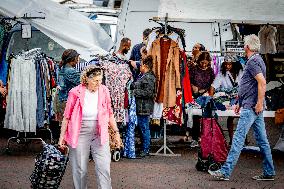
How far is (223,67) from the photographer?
43.2 ft

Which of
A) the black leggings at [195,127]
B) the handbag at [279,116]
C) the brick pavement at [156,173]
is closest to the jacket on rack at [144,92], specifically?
the brick pavement at [156,173]

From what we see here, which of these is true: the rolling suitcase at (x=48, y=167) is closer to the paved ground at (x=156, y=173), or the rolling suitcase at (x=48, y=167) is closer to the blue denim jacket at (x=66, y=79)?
the paved ground at (x=156, y=173)

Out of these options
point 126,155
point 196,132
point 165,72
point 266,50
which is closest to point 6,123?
point 126,155

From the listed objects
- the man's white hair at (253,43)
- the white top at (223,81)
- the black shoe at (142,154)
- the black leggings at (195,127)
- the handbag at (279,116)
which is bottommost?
the black shoe at (142,154)

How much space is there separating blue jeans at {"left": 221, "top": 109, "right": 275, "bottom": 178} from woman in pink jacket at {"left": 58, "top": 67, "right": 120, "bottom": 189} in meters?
2.42

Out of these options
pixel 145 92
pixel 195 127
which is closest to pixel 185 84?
pixel 145 92

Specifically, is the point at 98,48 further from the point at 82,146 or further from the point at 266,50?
the point at 82,146

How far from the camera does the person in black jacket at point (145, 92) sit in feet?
37.6

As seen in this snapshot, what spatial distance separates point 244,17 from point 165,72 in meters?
1.84

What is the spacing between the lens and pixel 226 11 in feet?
38.3

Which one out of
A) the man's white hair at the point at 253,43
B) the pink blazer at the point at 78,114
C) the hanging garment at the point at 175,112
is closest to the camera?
the pink blazer at the point at 78,114

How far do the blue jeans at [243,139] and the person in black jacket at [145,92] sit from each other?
267 cm

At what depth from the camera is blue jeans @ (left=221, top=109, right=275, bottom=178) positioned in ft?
29.9

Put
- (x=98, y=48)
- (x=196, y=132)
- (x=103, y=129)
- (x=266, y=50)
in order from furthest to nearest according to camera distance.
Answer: (x=98, y=48) < (x=266, y=50) < (x=196, y=132) < (x=103, y=129)
